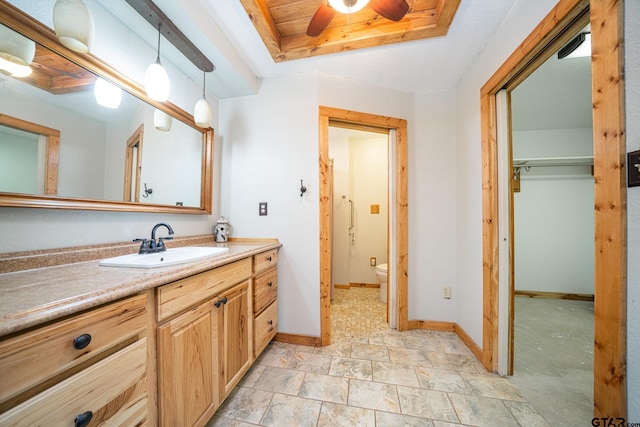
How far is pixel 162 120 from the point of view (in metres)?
1.42

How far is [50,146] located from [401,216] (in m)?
2.25

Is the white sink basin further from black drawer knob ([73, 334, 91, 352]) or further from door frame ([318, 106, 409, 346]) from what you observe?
door frame ([318, 106, 409, 346])

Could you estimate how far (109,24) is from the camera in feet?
3.76

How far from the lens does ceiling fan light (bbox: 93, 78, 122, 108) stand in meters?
1.07

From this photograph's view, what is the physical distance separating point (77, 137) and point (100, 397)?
1.12 meters

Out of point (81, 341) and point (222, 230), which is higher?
point (222, 230)

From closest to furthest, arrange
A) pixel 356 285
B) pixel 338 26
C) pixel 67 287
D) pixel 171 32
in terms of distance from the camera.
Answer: pixel 67 287, pixel 171 32, pixel 338 26, pixel 356 285

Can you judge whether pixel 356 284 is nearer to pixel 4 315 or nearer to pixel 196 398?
pixel 196 398

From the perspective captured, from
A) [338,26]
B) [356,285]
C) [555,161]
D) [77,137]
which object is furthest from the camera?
[356,285]

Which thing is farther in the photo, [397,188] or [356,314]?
[356,314]

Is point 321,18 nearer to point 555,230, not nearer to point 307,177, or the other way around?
point 307,177

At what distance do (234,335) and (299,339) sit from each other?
764mm

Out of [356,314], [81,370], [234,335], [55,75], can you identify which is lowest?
[356,314]

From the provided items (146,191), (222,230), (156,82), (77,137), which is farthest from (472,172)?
(77,137)
